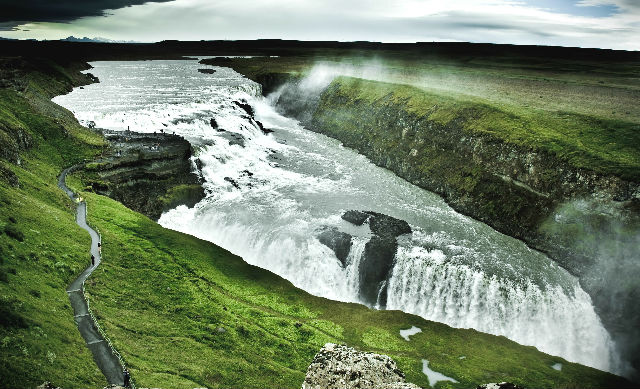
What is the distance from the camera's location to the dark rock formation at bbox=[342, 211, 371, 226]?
49400 millimetres

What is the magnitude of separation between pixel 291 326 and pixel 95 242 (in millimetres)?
20303

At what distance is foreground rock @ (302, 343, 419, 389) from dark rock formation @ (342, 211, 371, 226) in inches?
1481

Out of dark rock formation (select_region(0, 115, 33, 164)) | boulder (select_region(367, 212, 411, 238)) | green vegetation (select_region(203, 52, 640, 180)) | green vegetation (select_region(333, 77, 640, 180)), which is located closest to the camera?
boulder (select_region(367, 212, 411, 238))

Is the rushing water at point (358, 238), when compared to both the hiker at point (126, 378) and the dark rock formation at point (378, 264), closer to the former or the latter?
the dark rock formation at point (378, 264)

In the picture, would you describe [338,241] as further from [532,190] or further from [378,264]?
[532,190]

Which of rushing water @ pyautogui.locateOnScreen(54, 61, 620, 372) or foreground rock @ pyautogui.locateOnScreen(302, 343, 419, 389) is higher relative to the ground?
foreground rock @ pyautogui.locateOnScreen(302, 343, 419, 389)

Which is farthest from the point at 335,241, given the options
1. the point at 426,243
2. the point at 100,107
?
the point at 100,107

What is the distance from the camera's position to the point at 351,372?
10938 mm

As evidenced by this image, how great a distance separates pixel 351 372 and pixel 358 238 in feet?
114

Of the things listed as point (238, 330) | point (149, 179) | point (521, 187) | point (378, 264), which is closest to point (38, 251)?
point (238, 330)

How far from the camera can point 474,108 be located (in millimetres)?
69625

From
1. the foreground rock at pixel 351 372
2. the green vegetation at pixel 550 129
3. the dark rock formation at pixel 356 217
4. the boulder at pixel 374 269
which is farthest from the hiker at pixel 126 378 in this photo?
the green vegetation at pixel 550 129

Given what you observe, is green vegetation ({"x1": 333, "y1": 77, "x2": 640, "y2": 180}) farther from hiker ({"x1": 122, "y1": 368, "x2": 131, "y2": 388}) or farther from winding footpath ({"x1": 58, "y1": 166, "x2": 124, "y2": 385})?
winding footpath ({"x1": 58, "y1": 166, "x2": 124, "y2": 385})

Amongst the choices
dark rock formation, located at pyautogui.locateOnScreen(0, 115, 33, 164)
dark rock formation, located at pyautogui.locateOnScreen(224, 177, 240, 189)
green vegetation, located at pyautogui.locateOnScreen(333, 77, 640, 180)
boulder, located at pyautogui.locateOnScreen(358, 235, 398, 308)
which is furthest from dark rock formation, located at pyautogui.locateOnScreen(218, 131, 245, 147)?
boulder, located at pyautogui.locateOnScreen(358, 235, 398, 308)
